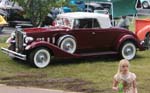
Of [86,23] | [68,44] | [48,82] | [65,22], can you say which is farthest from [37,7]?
[48,82]

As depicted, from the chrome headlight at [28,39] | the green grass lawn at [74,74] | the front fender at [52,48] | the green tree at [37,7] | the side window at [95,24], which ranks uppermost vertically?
the green tree at [37,7]

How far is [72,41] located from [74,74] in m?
1.63

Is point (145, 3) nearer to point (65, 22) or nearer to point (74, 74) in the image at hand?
point (65, 22)

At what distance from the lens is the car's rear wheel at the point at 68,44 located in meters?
13.5

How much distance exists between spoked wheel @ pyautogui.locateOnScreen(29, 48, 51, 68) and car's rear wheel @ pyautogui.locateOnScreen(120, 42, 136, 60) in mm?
2593

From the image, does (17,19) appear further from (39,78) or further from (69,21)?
(39,78)

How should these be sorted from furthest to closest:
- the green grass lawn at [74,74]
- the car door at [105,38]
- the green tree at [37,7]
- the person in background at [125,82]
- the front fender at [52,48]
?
1. the green tree at [37,7]
2. the car door at [105,38]
3. the front fender at [52,48]
4. the green grass lawn at [74,74]
5. the person in background at [125,82]

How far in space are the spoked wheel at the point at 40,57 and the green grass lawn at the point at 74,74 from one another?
0.58ft

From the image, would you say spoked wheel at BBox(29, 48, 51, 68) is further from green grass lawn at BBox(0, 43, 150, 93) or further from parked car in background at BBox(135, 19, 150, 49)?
parked car in background at BBox(135, 19, 150, 49)

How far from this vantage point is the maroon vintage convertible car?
13172 millimetres

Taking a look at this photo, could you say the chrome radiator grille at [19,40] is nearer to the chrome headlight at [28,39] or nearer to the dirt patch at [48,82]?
the chrome headlight at [28,39]

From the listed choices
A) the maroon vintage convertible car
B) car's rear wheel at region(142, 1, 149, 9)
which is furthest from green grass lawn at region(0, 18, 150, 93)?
car's rear wheel at region(142, 1, 149, 9)

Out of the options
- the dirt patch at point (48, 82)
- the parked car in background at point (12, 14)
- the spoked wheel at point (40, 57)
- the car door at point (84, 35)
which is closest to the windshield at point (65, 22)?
the car door at point (84, 35)

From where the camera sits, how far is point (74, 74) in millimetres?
12203
